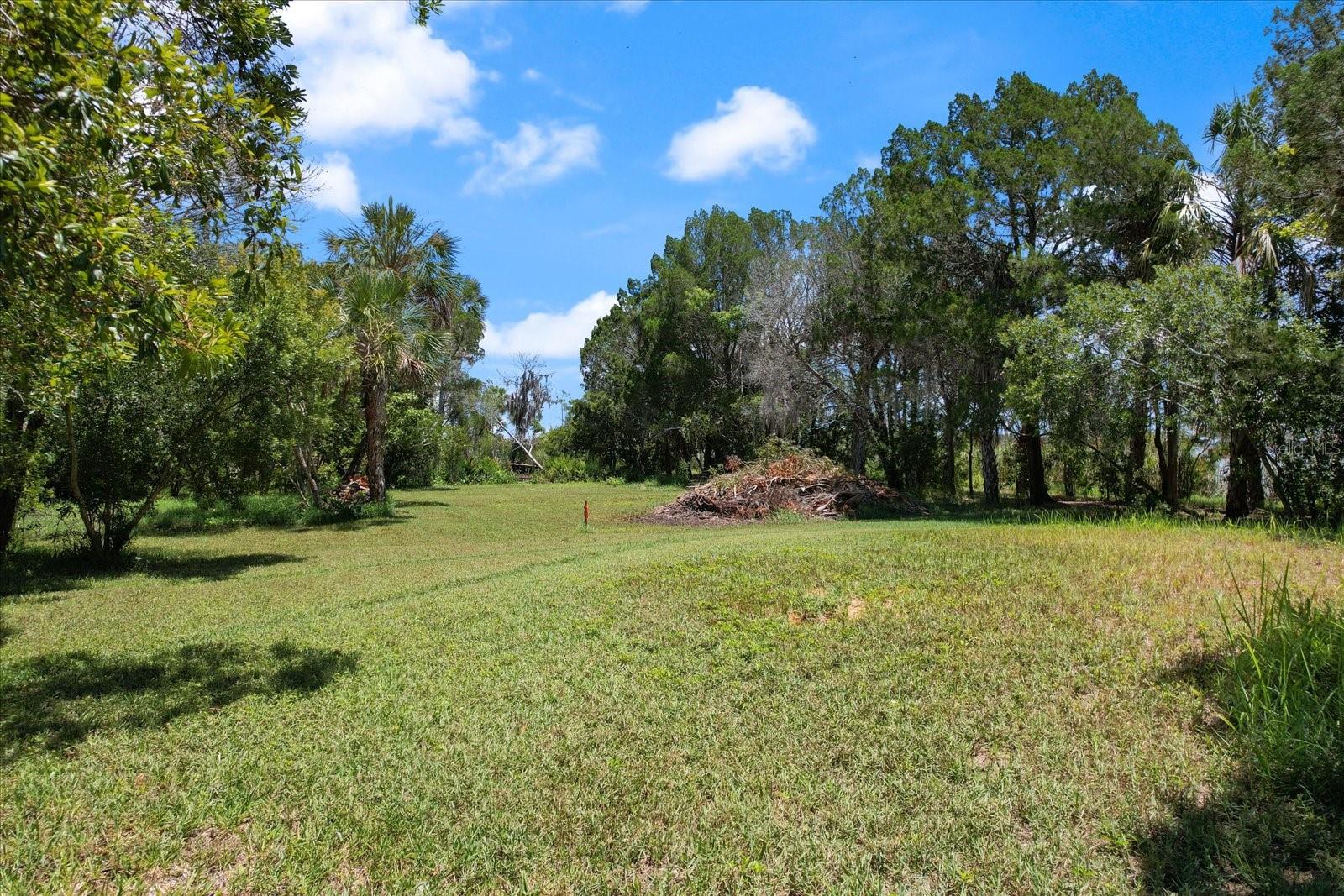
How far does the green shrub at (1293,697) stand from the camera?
11.8 ft

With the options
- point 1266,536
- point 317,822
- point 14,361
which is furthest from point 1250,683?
point 14,361

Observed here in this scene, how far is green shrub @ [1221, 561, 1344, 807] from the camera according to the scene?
360 cm

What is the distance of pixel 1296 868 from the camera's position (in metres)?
3.12

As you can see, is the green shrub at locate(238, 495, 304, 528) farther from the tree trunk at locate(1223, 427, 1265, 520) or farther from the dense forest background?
the tree trunk at locate(1223, 427, 1265, 520)

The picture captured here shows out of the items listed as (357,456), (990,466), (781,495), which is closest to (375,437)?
(357,456)

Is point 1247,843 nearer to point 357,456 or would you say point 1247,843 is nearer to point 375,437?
point 375,437

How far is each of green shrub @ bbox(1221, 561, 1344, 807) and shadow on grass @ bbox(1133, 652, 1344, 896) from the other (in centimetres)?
9

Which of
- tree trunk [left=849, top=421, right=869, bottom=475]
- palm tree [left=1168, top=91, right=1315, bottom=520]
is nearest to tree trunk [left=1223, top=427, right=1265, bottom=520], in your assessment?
palm tree [left=1168, top=91, right=1315, bottom=520]

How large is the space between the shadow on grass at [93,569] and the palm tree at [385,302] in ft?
28.1

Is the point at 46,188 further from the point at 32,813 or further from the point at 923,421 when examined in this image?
the point at 923,421

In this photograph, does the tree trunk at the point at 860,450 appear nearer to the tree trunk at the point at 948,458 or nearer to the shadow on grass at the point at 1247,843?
the tree trunk at the point at 948,458

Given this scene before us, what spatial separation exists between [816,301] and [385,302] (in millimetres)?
14928

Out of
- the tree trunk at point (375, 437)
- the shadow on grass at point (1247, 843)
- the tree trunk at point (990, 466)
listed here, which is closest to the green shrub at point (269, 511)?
the tree trunk at point (375, 437)

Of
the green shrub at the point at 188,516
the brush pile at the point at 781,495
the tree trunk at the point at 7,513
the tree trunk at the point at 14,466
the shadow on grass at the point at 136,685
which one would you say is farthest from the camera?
the brush pile at the point at 781,495
